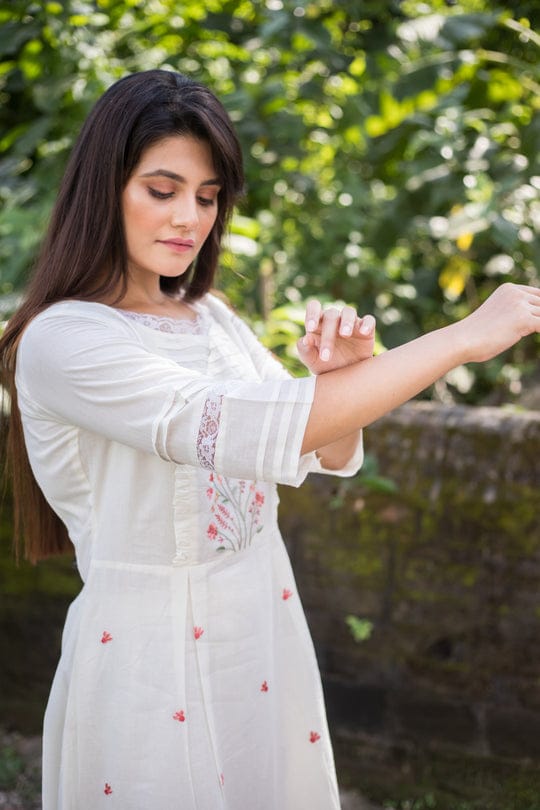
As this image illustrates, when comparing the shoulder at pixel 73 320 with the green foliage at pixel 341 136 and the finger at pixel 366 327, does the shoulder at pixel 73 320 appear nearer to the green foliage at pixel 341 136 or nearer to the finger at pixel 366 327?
the finger at pixel 366 327

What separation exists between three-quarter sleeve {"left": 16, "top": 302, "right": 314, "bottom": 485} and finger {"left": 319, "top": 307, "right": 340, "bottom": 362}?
4 centimetres

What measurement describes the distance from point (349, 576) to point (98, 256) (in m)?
1.36

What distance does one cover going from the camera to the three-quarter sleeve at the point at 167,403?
3.87 feet

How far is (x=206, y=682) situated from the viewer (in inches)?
57.4

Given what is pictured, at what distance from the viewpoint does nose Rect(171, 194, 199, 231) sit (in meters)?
1.43

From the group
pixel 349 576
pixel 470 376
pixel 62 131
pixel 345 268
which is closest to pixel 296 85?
pixel 345 268

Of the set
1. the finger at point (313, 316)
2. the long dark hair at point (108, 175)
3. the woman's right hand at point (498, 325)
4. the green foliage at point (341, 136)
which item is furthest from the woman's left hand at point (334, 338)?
the green foliage at point (341, 136)

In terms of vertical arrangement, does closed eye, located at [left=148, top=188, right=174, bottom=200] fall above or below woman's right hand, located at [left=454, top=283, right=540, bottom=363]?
above

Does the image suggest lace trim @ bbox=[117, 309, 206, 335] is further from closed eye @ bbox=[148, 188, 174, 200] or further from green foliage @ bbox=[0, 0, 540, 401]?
green foliage @ bbox=[0, 0, 540, 401]

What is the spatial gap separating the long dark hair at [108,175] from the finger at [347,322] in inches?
16.1

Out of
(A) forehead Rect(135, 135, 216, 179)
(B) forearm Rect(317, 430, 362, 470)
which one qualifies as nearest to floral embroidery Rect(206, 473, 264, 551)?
(B) forearm Rect(317, 430, 362, 470)

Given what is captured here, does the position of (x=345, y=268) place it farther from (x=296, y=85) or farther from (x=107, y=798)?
(x=107, y=798)

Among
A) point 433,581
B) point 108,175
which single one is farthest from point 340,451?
point 433,581

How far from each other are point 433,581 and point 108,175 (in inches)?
57.3
